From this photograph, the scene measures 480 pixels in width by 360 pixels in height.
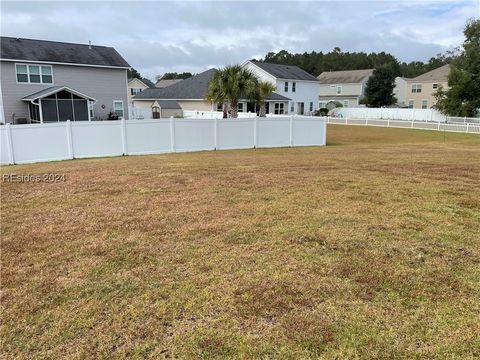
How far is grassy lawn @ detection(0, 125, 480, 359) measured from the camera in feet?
8.93

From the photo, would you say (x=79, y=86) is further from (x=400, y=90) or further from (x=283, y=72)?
(x=400, y=90)

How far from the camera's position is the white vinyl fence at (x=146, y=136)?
13055 mm

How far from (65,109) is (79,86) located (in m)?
2.46

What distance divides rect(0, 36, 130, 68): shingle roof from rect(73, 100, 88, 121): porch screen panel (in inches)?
115

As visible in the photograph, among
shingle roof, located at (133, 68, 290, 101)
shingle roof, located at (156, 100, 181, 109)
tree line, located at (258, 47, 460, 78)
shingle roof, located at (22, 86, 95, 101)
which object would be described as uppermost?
tree line, located at (258, 47, 460, 78)

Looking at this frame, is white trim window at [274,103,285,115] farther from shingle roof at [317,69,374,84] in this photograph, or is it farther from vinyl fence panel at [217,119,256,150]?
vinyl fence panel at [217,119,256,150]

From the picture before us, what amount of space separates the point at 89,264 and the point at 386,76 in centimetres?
5977

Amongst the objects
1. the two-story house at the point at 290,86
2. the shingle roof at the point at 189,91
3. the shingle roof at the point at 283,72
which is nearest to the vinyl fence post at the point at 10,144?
the shingle roof at the point at 189,91

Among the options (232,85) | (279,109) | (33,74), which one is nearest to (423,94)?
(279,109)

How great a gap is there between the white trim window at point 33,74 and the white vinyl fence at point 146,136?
16.2m

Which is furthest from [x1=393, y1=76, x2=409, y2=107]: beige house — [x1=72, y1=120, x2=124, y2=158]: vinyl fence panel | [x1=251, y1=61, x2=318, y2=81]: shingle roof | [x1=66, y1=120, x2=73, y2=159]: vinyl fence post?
[x1=66, y1=120, x2=73, y2=159]: vinyl fence post

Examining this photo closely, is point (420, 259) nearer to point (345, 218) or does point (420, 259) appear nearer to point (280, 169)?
point (345, 218)

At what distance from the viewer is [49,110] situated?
86.5 feet

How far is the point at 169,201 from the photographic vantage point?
6.27 m
